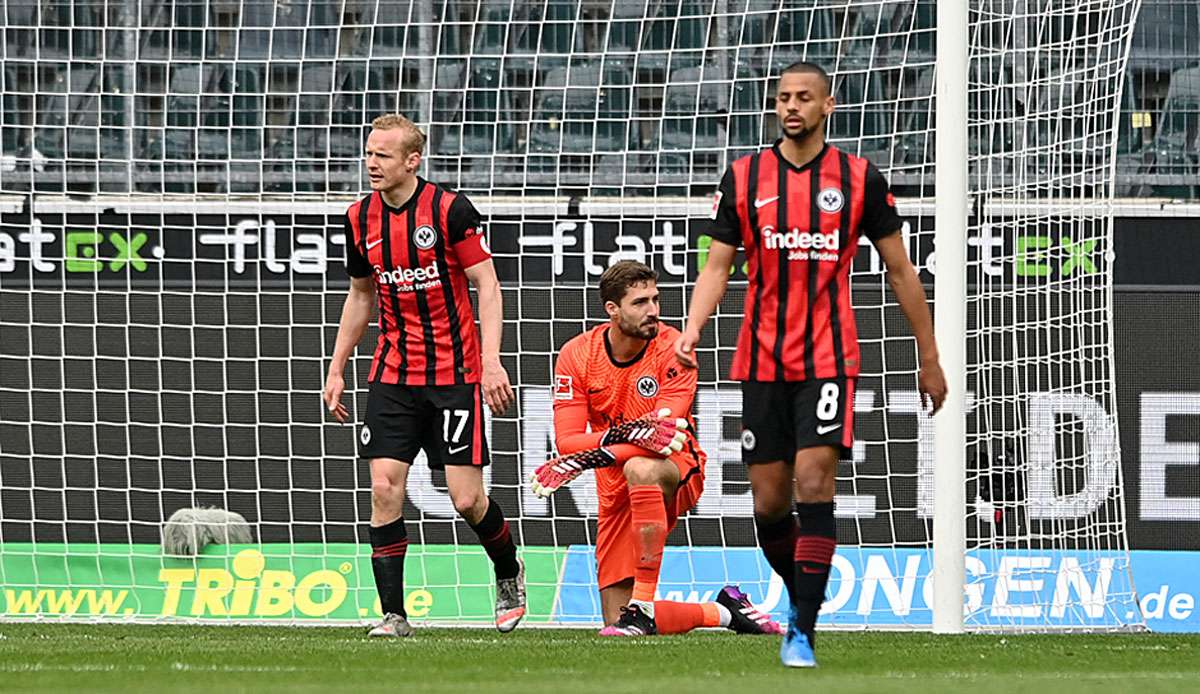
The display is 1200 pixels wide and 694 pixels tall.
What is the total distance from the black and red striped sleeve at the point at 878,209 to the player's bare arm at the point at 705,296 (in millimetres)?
362

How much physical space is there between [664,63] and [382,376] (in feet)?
11.8

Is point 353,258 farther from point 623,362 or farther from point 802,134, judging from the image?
point 802,134

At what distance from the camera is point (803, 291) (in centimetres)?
507

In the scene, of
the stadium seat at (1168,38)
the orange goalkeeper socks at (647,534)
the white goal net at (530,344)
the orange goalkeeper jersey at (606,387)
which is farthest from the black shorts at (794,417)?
the stadium seat at (1168,38)

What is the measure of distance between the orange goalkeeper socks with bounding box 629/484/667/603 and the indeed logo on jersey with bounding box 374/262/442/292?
3.14 feet

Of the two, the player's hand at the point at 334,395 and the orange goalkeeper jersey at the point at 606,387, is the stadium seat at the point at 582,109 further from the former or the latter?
the player's hand at the point at 334,395

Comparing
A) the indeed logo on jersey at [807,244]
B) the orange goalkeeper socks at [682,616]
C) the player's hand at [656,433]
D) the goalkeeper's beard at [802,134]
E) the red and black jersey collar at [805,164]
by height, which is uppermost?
the goalkeeper's beard at [802,134]

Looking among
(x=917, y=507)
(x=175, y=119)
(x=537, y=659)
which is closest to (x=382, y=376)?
(x=537, y=659)

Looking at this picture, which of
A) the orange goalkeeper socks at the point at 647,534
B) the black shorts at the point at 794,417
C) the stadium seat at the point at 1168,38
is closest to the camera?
the black shorts at the point at 794,417

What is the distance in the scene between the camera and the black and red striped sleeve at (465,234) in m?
6.41

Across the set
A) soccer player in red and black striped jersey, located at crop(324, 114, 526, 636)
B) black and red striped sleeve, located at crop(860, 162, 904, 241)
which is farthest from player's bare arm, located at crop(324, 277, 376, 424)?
black and red striped sleeve, located at crop(860, 162, 904, 241)

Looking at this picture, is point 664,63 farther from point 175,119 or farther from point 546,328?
point 175,119

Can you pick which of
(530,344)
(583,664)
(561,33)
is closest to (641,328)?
(583,664)

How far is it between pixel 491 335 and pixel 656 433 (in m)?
0.67
